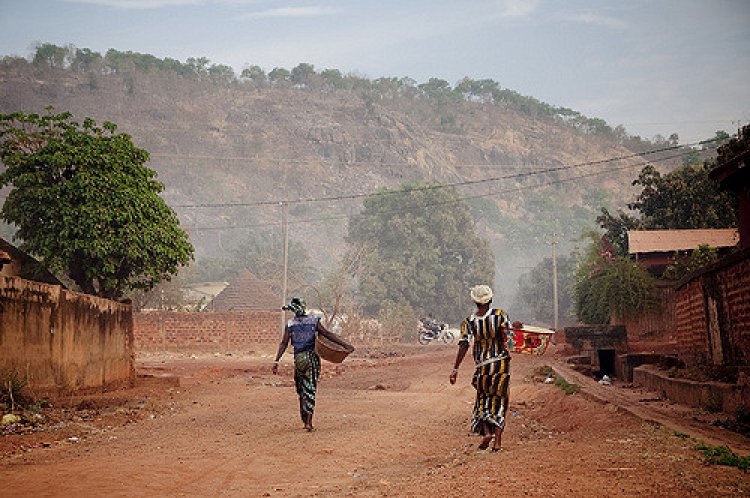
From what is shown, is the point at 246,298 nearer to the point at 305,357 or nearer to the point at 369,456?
the point at 305,357

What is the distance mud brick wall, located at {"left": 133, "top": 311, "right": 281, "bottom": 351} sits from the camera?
42.4 meters

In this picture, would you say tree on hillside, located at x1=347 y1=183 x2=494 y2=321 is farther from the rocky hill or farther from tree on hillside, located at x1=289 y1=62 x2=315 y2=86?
tree on hillside, located at x1=289 y1=62 x2=315 y2=86

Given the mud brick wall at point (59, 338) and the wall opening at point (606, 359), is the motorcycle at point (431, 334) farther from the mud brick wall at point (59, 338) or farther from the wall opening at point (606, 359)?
the mud brick wall at point (59, 338)

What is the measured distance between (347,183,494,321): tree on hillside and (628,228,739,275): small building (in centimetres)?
3621

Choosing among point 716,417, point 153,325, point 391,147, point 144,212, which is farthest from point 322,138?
point 716,417

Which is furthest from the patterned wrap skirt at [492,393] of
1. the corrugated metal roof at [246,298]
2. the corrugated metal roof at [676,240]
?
the corrugated metal roof at [246,298]

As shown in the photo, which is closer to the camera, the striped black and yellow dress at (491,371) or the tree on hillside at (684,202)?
the striped black and yellow dress at (491,371)

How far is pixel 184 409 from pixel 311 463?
306 inches

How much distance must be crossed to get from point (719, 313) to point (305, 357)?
8.10 m

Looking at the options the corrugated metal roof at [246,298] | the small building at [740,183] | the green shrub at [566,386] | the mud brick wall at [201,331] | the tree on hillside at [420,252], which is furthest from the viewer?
the tree on hillside at [420,252]

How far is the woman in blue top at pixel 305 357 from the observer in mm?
12070

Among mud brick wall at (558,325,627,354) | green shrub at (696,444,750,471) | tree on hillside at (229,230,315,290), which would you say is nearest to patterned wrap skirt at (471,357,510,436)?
green shrub at (696,444,750,471)

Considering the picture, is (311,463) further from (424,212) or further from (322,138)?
(322,138)

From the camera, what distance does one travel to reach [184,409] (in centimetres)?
1634
